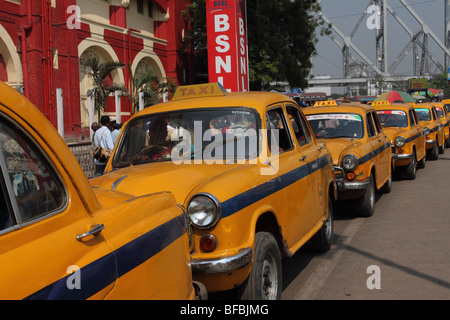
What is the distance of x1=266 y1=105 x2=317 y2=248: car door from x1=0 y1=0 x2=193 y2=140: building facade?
9402mm

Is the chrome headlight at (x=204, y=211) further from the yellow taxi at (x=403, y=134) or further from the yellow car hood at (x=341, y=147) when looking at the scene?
the yellow taxi at (x=403, y=134)

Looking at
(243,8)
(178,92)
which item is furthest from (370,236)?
(243,8)

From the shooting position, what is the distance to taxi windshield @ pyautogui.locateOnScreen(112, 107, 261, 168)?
4625mm

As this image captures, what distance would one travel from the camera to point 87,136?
1970 centimetres

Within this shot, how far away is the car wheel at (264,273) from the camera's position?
3.68 m

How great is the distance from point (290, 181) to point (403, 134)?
759 cm

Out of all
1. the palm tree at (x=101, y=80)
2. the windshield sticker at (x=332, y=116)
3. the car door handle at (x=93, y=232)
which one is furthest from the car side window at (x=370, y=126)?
the palm tree at (x=101, y=80)

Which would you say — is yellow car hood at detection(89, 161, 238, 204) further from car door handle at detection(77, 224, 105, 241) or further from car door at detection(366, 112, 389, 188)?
car door at detection(366, 112, 389, 188)

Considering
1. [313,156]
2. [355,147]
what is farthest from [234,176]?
[355,147]

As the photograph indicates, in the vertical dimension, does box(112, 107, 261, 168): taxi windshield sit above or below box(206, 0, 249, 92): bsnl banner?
below

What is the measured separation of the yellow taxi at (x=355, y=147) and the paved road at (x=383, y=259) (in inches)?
19.9

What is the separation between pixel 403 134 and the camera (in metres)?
11.4

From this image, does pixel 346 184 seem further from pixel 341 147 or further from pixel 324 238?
pixel 324 238

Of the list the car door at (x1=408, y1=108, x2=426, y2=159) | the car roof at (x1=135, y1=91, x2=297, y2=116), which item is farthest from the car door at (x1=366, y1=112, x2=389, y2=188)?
the car roof at (x1=135, y1=91, x2=297, y2=116)
